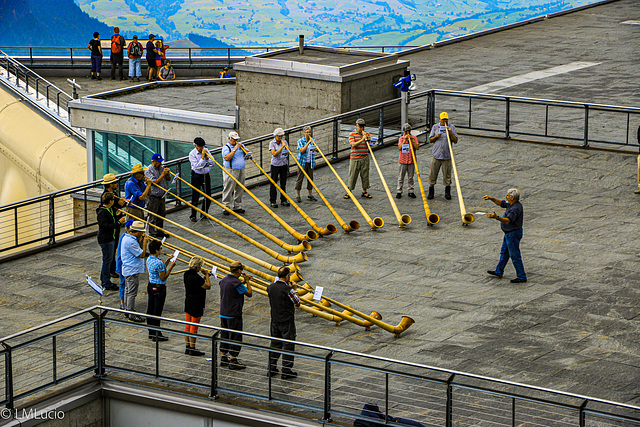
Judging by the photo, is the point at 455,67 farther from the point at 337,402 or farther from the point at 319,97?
the point at 337,402

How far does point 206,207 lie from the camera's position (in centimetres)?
1883

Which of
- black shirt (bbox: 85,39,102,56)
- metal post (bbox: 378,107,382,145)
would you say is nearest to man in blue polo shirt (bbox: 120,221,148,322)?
metal post (bbox: 378,107,382,145)

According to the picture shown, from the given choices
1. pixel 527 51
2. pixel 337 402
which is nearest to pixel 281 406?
pixel 337 402

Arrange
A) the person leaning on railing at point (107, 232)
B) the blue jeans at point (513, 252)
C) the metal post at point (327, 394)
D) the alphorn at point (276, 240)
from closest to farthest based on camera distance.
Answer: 1. the metal post at point (327, 394)
2. the person leaning on railing at point (107, 232)
3. the blue jeans at point (513, 252)
4. the alphorn at point (276, 240)

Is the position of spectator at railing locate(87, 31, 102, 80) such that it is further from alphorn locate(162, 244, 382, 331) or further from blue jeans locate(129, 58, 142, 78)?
alphorn locate(162, 244, 382, 331)

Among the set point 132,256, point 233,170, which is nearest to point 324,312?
point 132,256

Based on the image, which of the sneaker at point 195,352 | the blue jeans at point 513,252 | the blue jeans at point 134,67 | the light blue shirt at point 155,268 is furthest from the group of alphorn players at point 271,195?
the blue jeans at point 134,67

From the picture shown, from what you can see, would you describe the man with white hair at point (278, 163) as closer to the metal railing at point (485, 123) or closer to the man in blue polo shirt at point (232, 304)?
the metal railing at point (485, 123)

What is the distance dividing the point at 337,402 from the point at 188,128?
16.9m

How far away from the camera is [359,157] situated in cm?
1933

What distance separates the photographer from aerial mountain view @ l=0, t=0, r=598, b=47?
234 ft

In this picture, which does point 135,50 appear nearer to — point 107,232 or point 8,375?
point 107,232

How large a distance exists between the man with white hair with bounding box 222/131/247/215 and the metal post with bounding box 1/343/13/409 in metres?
8.16

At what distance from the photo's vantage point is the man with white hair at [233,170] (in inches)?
724
